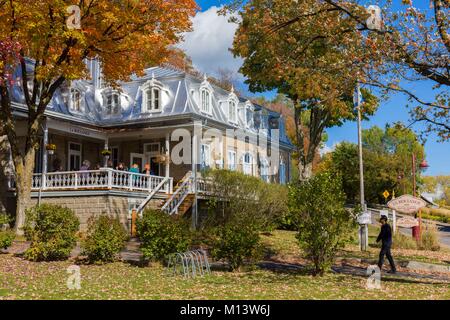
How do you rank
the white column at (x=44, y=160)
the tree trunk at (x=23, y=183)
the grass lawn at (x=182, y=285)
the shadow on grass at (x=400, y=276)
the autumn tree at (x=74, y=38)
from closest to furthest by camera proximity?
the grass lawn at (x=182, y=285), the shadow on grass at (x=400, y=276), the autumn tree at (x=74, y=38), the tree trunk at (x=23, y=183), the white column at (x=44, y=160)

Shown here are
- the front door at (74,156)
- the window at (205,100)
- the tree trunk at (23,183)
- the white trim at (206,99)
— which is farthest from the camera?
the window at (205,100)

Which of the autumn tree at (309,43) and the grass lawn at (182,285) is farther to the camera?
the autumn tree at (309,43)

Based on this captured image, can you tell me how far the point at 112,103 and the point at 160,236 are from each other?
1814 centimetres

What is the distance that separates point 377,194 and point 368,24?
45453 millimetres

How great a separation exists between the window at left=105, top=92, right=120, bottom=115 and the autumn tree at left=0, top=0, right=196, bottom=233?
27.7ft

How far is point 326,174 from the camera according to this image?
44.3 ft

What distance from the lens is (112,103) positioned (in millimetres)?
31031

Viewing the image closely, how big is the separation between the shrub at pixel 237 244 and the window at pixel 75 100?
17143 mm

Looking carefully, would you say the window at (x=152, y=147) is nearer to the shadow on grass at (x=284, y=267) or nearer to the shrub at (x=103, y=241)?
the shadow on grass at (x=284, y=267)

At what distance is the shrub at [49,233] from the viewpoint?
1496 cm

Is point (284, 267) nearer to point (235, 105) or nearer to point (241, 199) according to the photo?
point (241, 199)

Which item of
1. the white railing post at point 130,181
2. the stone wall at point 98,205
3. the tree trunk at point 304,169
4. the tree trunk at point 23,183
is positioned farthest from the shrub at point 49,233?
the tree trunk at point 304,169

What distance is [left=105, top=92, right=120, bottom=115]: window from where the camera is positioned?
30891 millimetres

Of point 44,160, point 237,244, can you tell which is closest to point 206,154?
point 44,160
